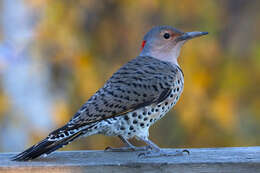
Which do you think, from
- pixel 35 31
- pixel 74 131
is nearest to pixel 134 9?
pixel 35 31

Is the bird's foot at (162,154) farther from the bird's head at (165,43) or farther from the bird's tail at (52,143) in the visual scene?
the bird's head at (165,43)

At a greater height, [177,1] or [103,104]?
[177,1]

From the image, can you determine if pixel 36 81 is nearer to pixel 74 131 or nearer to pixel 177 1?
pixel 177 1

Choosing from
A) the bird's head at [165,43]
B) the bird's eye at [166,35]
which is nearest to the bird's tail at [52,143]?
the bird's head at [165,43]

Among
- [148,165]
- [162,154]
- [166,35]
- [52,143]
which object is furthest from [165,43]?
[148,165]

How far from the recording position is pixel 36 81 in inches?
223

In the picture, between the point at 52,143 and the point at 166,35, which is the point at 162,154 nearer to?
the point at 52,143

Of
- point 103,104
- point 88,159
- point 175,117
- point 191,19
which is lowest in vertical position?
point 175,117

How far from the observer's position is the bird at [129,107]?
3049 mm

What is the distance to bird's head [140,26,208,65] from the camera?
169 inches

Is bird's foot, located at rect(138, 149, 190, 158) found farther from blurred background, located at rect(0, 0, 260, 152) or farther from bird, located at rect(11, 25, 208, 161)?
blurred background, located at rect(0, 0, 260, 152)

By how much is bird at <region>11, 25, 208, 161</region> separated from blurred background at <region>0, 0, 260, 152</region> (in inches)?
62.3

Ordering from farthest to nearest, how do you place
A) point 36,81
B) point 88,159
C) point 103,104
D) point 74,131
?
point 36,81 → point 103,104 → point 74,131 → point 88,159

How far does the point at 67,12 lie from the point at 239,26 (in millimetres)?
2191
